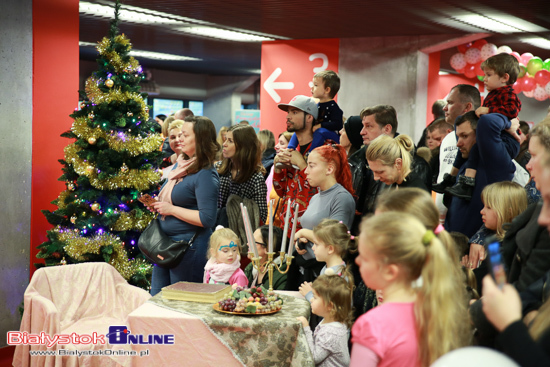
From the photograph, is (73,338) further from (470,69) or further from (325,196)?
(470,69)

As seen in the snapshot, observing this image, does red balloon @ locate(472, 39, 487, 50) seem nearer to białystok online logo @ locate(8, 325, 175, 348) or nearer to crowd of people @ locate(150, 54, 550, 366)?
crowd of people @ locate(150, 54, 550, 366)

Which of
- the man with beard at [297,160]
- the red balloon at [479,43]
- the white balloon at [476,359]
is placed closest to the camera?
the white balloon at [476,359]

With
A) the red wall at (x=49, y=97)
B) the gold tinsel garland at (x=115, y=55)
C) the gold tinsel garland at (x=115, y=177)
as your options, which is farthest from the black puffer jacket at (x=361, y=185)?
the red wall at (x=49, y=97)

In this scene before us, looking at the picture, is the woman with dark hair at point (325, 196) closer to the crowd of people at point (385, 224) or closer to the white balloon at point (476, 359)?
the crowd of people at point (385, 224)

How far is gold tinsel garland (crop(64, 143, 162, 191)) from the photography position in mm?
4660

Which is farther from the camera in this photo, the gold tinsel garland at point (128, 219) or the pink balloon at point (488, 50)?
the pink balloon at point (488, 50)

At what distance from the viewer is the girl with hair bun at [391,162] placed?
3270 millimetres

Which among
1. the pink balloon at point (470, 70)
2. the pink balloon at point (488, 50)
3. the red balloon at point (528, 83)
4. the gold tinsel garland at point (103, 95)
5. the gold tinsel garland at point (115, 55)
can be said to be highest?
the pink balloon at point (488, 50)

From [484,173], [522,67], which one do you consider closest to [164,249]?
[484,173]

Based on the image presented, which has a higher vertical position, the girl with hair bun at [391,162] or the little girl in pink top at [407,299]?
the girl with hair bun at [391,162]

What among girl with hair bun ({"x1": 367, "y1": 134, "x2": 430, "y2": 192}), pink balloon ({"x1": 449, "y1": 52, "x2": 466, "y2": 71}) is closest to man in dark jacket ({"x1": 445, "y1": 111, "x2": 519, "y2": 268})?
girl with hair bun ({"x1": 367, "y1": 134, "x2": 430, "y2": 192})

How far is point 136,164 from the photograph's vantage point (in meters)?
4.83

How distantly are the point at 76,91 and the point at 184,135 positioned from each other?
2.12 m

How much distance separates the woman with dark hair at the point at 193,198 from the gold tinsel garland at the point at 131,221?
96 centimetres
